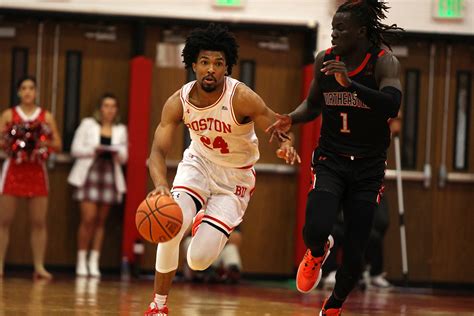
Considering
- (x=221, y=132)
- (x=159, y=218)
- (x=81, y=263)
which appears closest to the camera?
(x=159, y=218)

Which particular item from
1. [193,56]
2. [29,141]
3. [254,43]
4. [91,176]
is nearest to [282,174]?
[254,43]

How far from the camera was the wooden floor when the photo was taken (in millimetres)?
6938

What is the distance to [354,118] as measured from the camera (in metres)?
5.82

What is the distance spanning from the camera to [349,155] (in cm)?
587

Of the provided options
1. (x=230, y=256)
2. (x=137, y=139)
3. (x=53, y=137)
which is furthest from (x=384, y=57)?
(x=137, y=139)

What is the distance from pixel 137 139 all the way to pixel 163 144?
16.9ft

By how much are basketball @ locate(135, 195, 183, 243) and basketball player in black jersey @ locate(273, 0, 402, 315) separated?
0.82 metres

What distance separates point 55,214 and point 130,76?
183 centimetres

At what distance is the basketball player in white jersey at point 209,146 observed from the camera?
5867 millimetres

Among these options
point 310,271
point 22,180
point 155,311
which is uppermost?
point 22,180

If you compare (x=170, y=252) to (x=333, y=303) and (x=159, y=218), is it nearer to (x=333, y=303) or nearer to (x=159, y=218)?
(x=159, y=218)

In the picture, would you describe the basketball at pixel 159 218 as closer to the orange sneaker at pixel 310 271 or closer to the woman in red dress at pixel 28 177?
the orange sneaker at pixel 310 271

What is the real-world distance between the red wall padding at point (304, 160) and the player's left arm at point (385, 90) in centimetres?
514

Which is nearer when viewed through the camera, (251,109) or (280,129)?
(280,129)
